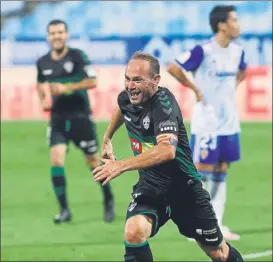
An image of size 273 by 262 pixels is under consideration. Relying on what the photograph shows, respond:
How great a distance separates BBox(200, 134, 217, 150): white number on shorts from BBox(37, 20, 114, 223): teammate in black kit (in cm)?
173

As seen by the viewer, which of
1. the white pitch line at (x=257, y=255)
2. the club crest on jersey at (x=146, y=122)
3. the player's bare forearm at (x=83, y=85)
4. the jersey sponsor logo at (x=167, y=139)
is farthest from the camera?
the player's bare forearm at (x=83, y=85)

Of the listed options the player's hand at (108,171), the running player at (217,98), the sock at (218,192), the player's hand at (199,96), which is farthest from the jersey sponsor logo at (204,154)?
the player's hand at (108,171)

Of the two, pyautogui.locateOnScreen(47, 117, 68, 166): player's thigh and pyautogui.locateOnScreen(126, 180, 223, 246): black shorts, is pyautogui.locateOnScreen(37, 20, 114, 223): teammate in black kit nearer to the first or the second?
pyautogui.locateOnScreen(47, 117, 68, 166): player's thigh

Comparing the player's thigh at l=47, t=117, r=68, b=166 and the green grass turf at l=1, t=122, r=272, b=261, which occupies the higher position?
the player's thigh at l=47, t=117, r=68, b=166

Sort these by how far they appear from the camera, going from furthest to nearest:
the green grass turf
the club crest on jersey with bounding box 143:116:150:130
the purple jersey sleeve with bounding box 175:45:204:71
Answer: the purple jersey sleeve with bounding box 175:45:204:71 < the green grass turf < the club crest on jersey with bounding box 143:116:150:130

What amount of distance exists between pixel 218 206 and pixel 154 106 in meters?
3.95

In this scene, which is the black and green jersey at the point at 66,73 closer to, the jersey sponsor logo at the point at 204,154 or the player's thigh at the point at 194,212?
the jersey sponsor logo at the point at 204,154

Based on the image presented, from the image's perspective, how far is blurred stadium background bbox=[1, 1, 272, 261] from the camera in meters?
10.9

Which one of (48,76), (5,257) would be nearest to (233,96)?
(48,76)

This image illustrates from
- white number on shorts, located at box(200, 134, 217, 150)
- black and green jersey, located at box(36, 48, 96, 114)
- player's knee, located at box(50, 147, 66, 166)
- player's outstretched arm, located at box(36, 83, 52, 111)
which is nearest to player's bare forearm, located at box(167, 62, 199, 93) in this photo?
white number on shorts, located at box(200, 134, 217, 150)

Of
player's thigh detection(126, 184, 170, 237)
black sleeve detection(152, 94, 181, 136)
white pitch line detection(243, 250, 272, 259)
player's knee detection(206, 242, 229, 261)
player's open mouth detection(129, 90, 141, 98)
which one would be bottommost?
white pitch line detection(243, 250, 272, 259)

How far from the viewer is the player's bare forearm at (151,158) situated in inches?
276

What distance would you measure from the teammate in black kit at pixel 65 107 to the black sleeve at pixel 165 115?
15.1ft

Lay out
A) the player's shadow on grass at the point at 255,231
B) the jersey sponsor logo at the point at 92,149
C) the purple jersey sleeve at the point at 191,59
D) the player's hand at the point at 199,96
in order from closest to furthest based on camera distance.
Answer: the purple jersey sleeve at the point at 191,59 < the player's hand at the point at 199,96 < the player's shadow on grass at the point at 255,231 < the jersey sponsor logo at the point at 92,149
